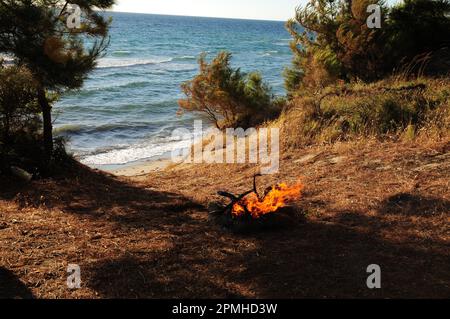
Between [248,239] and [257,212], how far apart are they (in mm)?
472

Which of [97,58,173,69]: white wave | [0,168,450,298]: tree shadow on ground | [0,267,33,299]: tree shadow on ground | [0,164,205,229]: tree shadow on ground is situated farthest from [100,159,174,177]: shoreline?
[97,58,173,69]: white wave

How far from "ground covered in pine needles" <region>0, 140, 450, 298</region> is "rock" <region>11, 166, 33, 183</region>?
0.32 metres

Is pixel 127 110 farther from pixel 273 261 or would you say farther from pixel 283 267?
pixel 283 267

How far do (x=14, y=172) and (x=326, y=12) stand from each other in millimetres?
10848

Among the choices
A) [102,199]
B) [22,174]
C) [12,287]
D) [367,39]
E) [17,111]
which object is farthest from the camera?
[367,39]

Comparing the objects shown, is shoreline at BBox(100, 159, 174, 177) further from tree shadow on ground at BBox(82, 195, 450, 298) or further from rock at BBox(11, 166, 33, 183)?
tree shadow on ground at BBox(82, 195, 450, 298)

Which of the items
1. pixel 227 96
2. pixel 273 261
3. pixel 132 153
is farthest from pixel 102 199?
pixel 132 153

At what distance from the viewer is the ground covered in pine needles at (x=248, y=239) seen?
4.45 meters

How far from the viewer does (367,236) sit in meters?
5.32

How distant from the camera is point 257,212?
19.4ft

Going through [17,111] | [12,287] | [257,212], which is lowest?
[12,287]

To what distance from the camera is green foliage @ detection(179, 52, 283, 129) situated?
1542 cm
